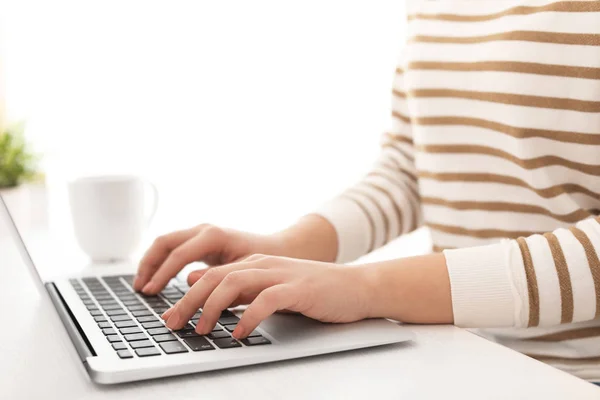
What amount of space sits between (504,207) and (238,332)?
475mm

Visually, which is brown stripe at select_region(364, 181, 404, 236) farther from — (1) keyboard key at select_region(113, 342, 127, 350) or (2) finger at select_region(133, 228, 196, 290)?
(1) keyboard key at select_region(113, 342, 127, 350)

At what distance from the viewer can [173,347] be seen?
566 millimetres

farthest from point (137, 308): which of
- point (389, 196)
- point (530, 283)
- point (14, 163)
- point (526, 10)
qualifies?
point (14, 163)

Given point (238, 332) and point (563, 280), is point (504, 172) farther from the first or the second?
point (238, 332)

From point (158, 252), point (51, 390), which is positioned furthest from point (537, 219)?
point (51, 390)

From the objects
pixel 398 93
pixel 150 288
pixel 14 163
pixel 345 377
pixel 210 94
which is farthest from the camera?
pixel 210 94

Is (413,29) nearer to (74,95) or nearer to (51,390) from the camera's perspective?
(51,390)

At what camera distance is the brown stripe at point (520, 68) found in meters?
0.82

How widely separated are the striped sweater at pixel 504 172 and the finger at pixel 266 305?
0.18 m

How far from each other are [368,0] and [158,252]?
7.94 feet

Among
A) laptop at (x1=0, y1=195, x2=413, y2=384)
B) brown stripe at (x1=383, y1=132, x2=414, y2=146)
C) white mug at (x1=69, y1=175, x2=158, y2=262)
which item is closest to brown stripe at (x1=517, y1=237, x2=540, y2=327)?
laptop at (x1=0, y1=195, x2=413, y2=384)

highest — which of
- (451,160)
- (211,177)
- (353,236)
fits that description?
(451,160)

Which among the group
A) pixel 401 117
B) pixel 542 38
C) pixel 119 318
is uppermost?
pixel 542 38

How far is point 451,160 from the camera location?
99 centimetres
